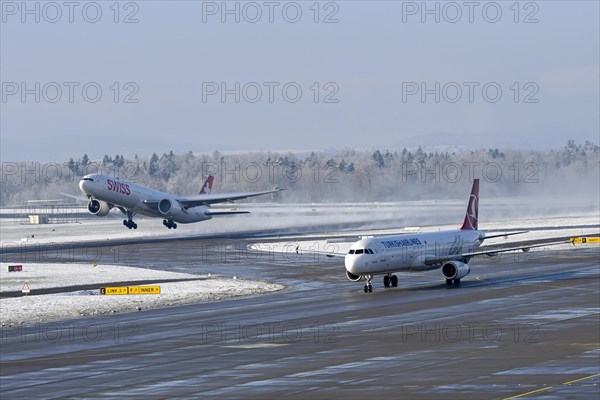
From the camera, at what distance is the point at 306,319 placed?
1944 inches

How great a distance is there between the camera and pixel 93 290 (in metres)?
63.8

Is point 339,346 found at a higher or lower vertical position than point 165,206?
lower

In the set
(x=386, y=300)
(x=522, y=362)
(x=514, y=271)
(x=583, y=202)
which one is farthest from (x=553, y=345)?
(x=583, y=202)

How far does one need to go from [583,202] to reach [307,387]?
446ft

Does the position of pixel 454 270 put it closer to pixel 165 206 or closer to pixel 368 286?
pixel 368 286

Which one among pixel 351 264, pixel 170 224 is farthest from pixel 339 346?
pixel 170 224

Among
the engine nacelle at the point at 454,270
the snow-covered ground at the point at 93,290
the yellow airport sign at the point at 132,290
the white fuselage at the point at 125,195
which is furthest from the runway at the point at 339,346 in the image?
Result: the white fuselage at the point at 125,195

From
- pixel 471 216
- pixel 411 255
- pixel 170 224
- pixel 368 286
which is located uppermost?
pixel 471 216

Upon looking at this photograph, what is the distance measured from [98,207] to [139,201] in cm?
423

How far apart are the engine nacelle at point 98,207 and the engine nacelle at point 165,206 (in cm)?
521

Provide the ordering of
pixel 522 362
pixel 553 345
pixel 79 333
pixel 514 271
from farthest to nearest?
pixel 514 271
pixel 79 333
pixel 553 345
pixel 522 362

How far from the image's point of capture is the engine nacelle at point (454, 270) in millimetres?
62531

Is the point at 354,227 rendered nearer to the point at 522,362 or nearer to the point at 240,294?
the point at 240,294

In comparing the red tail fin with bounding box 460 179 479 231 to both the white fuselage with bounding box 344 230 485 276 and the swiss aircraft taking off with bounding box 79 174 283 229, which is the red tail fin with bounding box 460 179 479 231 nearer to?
the white fuselage with bounding box 344 230 485 276
